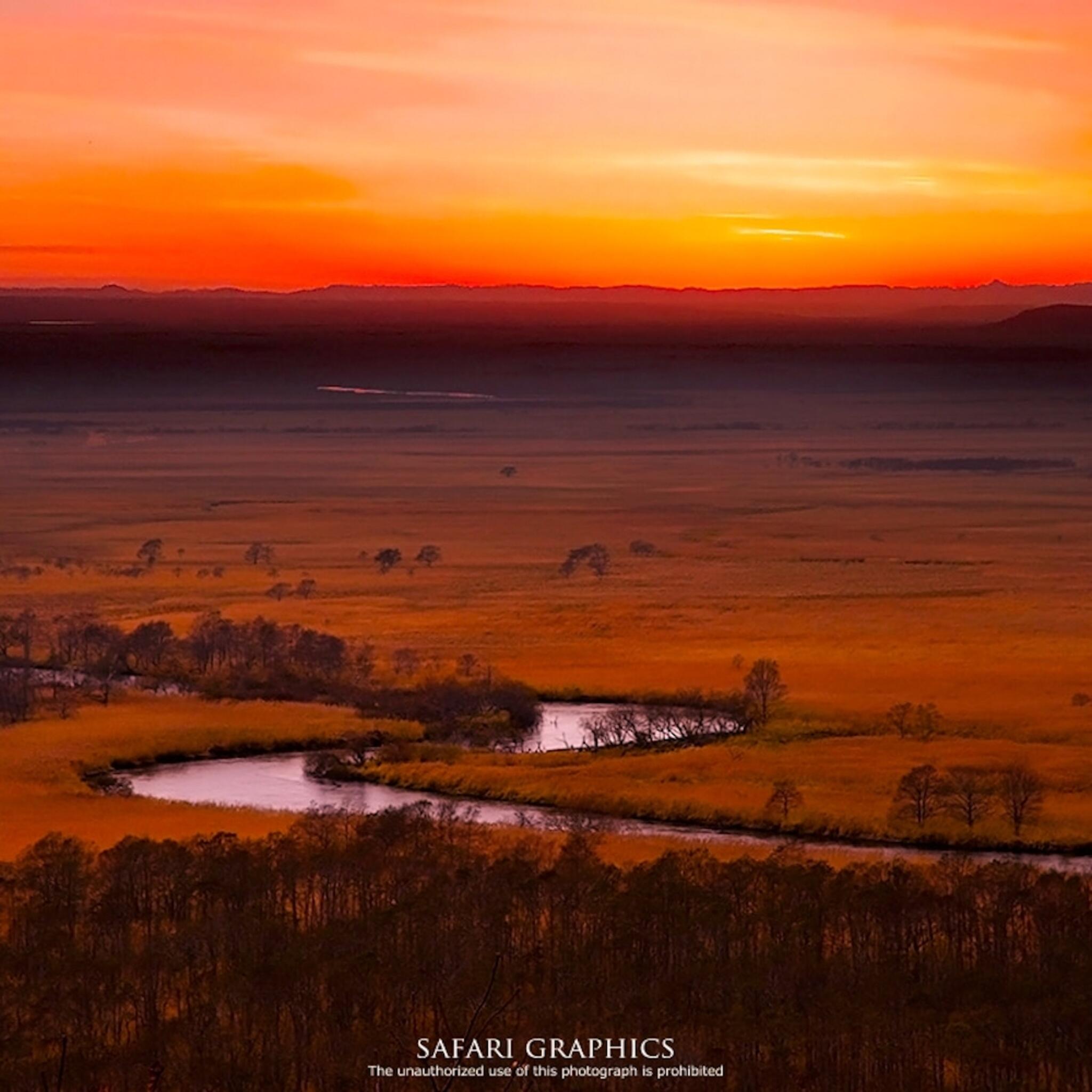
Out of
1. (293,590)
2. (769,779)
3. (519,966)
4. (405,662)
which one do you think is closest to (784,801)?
(769,779)

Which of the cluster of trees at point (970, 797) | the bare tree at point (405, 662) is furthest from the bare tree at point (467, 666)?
the cluster of trees at point (970, 797)

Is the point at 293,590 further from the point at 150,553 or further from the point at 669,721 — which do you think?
the point at 669,721

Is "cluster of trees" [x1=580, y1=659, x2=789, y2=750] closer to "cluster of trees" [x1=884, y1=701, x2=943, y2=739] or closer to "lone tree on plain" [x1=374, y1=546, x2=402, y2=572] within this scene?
"cluster of trees" [x1=884, y1=701, x2=943, y2=739]

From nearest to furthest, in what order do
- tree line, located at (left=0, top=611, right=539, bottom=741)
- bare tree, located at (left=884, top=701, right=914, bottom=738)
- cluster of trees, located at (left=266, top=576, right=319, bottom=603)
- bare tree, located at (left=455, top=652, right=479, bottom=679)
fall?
bare tree, located at (left=884, top=701, right=914, bottom=738) → tree line, located at (left=0, top=611, right=539, bottom=741) → bare tree, located at (left=455, top=652, right=479, bottom=679) → cluster of trees, located at (left=266, top=576, right=319, bottom=603)

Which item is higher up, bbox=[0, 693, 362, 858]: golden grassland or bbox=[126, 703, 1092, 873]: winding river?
bbox=[0, 693, 362, 858]: golden grassland

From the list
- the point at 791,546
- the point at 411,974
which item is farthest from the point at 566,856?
the point at 791,546

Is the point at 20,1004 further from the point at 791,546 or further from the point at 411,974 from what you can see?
the point at 791,546

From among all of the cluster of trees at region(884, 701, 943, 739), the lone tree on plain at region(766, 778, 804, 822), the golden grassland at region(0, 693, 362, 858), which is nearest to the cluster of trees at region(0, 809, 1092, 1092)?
the golden grassland at region(0, 693, 362, 858)
